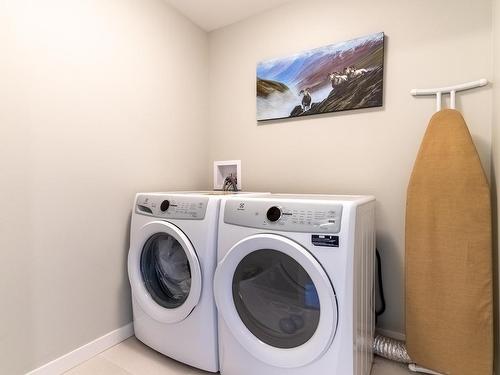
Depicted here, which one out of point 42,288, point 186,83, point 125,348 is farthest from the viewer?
point 186,83

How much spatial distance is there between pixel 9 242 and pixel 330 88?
5.92ft

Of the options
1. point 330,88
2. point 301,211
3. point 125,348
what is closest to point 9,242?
point 125,348

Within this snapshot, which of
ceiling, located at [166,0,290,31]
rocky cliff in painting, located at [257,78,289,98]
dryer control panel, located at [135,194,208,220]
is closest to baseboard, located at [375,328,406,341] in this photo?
dryer control panel, located at [135,194,208,220]

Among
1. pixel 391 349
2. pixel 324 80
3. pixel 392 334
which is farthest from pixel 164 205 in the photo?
pixel 392 334

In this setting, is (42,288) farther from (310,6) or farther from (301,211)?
(310,6)

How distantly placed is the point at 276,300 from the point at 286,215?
40 centimetres

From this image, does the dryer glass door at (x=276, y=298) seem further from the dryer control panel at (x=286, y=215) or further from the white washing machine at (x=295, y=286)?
the dryer control panel at (x=286, y=215)

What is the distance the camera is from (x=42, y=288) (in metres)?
1.24

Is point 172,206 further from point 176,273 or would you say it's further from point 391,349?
point 391,349

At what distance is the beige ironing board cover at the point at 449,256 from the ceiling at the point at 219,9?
1.36 metres

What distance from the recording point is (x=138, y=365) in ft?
4.52

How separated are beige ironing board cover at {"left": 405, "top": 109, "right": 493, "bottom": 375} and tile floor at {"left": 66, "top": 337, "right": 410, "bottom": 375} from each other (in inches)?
6.7

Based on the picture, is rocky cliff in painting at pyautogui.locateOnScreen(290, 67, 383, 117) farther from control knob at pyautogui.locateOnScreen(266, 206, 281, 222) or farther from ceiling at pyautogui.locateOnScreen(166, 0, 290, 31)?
control knob at pyautogui.locateOnScreen(266, 206, 281, 222)

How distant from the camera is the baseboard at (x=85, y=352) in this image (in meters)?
1.26
